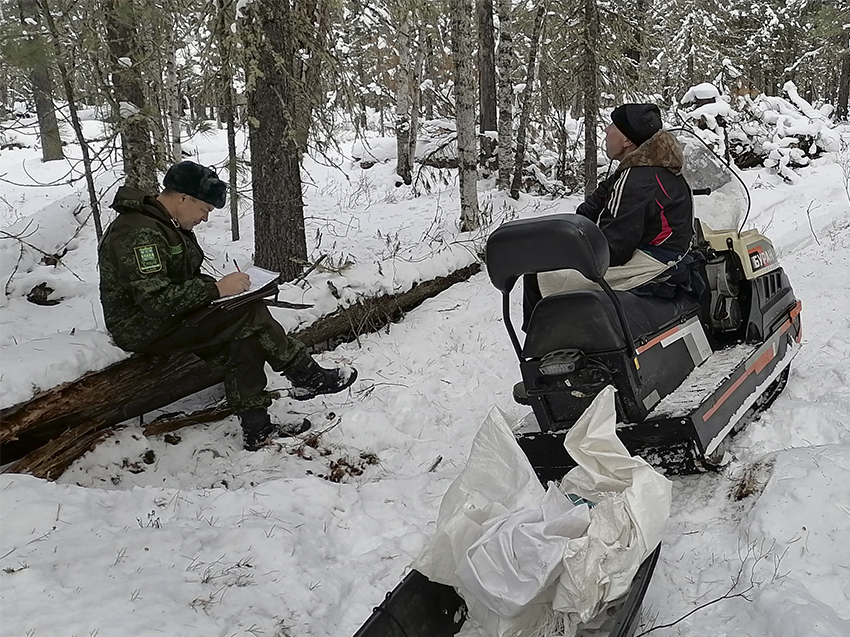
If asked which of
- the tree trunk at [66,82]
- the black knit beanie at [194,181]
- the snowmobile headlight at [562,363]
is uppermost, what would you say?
the tree trunk at [66,82]

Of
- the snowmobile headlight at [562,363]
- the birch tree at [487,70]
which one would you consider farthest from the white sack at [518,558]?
the birch tree at [487,70]

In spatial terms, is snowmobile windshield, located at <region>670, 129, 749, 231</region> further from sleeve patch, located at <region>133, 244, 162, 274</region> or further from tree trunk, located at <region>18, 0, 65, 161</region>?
tree trunk, located at <region>18, 0, 65, 161</region>

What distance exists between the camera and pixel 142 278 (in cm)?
388

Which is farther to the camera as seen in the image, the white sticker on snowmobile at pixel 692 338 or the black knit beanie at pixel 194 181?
the black knit beanie at pixel 194 181

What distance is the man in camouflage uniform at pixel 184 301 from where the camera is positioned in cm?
391

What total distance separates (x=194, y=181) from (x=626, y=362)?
9.24 ft

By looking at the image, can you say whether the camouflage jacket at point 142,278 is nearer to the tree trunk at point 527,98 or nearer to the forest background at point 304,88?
the forest background at point 304,88

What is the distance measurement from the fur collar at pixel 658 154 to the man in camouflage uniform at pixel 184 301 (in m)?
2.42

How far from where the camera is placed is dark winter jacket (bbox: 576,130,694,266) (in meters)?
3.84

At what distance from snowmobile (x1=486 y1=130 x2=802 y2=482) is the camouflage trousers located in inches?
63.9

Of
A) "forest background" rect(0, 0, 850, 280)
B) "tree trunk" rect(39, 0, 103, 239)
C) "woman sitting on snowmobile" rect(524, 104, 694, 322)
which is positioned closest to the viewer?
"woman sitting on snowmobile" rect(524, 104, 694, 322)

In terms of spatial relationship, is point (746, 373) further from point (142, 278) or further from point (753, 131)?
point (753, 131)

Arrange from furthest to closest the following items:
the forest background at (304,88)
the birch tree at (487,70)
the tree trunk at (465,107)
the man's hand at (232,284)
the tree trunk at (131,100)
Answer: the birch tree at (487,70) → the tree trunk at (465,107) → the tree trunk at (131,100) → the forest background at (304,88) → the man's hand at (232,284)

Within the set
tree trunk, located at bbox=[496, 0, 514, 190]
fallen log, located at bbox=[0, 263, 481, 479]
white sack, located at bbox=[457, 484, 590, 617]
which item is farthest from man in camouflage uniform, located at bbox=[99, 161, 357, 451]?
tree trunk, located at bbox=[496, 0, 514, 190]
